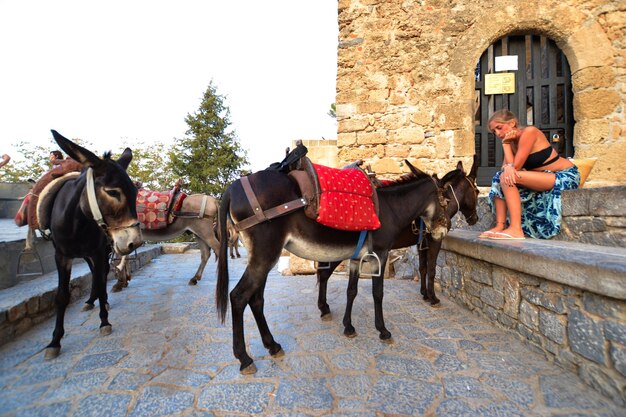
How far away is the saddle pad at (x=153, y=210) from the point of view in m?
4.46

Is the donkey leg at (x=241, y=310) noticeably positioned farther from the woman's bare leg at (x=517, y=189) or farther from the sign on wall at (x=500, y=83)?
the sign on wall at (x=500, y=83)

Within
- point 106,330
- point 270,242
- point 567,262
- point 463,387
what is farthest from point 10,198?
point 567,262

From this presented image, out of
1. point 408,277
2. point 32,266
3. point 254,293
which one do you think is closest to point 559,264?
point 254,293

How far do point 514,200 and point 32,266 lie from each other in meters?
5.91

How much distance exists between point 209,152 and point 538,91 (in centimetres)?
2052

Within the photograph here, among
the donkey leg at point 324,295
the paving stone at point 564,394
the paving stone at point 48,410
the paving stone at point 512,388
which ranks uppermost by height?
the donkey leg at point 324,295

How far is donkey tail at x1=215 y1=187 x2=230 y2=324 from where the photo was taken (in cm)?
231

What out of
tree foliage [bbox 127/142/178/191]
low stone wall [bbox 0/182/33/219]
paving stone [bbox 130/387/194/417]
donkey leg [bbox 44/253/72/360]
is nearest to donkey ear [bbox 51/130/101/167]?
donkey leg [bbox 44/253/72/360]

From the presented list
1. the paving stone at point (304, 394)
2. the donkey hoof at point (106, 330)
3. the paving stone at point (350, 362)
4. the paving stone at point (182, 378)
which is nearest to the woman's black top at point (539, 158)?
the paving stone at point (350, 362)

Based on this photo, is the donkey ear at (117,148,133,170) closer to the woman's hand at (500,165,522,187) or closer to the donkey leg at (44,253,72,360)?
the donkey leg at (44,253,72,360)

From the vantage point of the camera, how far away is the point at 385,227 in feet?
9.07

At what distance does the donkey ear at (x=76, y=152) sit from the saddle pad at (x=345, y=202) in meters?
1.82

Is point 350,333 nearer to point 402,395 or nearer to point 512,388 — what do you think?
point 402,395

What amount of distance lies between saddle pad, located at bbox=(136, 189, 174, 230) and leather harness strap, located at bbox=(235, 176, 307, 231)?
2.82m
